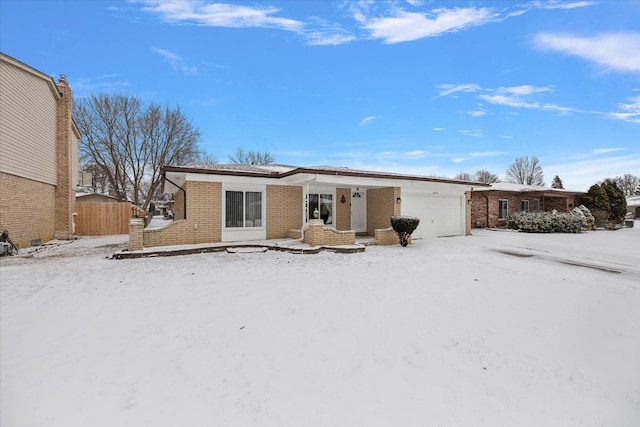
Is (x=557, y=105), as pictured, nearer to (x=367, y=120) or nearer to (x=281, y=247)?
(x=367, y=120)

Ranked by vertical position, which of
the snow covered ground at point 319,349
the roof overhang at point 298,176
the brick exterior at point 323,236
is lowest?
the snow covered ground at point 319,349

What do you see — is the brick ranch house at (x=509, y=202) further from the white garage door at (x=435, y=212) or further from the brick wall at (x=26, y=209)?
the brick wall at (x=26, y=209)

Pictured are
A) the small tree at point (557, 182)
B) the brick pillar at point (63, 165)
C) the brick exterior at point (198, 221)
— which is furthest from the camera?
the small tree at point (557, 182)

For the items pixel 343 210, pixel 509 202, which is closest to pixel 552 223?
pixel 509 202

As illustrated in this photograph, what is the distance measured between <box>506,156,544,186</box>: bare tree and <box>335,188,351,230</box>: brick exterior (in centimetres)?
5338

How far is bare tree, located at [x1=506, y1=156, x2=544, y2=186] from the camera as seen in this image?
5362 centimetres

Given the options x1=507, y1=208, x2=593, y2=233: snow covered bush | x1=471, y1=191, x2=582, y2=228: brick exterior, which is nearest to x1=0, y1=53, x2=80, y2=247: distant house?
x1=471, y1=191, x2=582, y2=228: brick exterior

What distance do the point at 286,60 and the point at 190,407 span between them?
560 inches

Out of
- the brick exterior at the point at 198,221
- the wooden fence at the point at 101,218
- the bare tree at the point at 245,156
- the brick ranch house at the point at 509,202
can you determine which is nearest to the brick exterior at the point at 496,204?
the brick ranch house at the point at 509,202

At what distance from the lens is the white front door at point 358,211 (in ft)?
48.0

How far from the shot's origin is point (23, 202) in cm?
1271

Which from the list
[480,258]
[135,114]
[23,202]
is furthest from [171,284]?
[135,114]

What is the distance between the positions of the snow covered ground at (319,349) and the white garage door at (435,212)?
707cm

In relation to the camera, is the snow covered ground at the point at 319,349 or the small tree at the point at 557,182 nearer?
the snow covered ground at the point at 319,349
